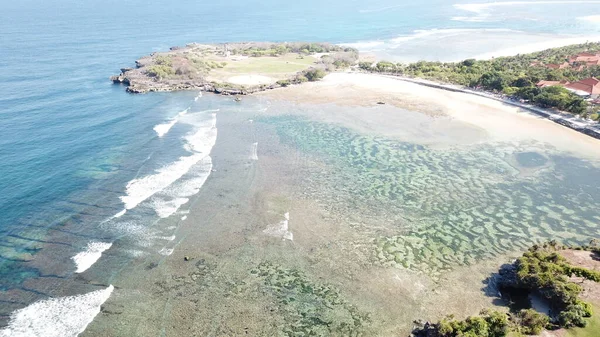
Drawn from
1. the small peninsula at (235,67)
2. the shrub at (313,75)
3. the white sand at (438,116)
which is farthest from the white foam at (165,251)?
the shrub at (313,75)

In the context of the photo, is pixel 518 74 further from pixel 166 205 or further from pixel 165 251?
pixel 165 251

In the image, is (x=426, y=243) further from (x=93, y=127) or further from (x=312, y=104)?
(x=93, y=127)

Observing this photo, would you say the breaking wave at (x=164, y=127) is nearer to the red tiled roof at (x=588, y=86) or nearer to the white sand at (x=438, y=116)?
the white sand at (x=438, y=116)

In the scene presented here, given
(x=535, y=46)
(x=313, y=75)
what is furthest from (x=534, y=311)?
(x=535, y=46)

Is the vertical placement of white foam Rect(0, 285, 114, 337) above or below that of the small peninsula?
below

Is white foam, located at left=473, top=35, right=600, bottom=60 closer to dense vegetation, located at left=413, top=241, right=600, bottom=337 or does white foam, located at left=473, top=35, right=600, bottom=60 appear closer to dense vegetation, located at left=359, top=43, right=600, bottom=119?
dense vegetation, located at left=359, top=43, right=600, bottom=119

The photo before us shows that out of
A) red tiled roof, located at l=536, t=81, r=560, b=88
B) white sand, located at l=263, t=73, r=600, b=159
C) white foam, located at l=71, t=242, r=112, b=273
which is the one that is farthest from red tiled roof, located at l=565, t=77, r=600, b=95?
white foam, located at l=71, t=242, r=112, b=273

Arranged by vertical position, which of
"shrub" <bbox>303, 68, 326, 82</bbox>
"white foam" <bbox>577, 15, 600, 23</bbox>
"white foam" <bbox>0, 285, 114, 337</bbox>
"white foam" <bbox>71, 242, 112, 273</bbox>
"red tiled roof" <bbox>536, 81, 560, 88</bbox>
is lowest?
"white foam" <bbox>0, 285, 114, 337</bbox>
